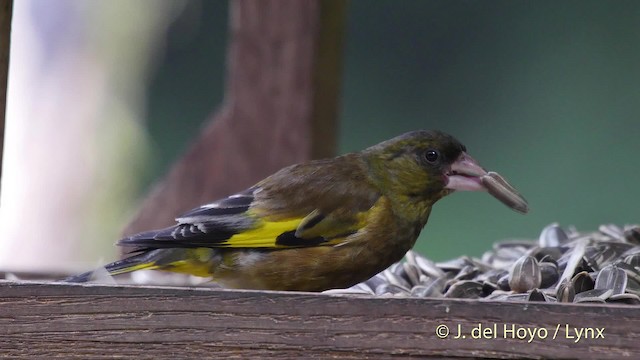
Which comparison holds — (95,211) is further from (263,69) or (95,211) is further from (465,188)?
(465,188)

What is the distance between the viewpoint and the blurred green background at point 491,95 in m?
6.75

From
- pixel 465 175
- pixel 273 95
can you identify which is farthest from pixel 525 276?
pixel 273 95

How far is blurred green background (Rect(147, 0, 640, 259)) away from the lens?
6.75 m

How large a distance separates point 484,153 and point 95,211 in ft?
9.71

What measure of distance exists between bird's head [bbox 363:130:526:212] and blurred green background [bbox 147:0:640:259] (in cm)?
336

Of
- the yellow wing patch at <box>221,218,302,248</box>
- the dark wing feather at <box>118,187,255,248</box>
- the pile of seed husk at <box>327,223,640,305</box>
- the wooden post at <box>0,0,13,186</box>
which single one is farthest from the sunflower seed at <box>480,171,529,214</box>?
the wooden post at <box>0,0,13,186</box>

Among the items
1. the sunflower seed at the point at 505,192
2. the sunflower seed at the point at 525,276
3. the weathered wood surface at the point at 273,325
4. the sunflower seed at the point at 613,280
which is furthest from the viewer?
the sunflower seed at the point at 505,192

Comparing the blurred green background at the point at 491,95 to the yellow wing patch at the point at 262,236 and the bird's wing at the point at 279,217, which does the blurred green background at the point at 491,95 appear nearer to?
the bird's wing at the point at 279,217

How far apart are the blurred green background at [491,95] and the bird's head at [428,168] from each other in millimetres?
3362

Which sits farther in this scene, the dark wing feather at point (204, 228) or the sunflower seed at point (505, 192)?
the sunflower seed at point (505, 192)

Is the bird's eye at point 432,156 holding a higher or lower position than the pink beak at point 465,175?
higher

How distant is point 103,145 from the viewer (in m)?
8.40

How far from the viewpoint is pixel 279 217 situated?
282cm

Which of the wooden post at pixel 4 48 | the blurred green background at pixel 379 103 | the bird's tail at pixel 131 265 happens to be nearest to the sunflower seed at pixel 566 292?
the bird's tail at pixel 131 265
